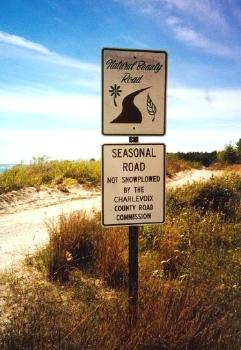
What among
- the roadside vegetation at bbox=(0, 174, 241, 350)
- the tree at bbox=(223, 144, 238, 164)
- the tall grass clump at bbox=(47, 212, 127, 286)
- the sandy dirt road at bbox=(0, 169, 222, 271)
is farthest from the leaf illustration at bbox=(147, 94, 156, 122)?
the tree at bbox=(223, 144, 238, 164)

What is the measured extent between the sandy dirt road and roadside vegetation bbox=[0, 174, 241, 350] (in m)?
0.63

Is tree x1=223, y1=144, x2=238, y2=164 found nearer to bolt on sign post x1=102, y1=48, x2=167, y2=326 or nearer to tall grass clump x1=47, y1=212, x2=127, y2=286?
tall grass clump x1=47, y1=212, x2=127, y2=286

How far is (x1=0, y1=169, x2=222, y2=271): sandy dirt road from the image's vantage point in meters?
7.28

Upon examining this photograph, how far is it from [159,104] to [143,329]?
1885mm

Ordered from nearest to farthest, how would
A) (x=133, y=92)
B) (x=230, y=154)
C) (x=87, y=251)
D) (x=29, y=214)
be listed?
(x=133, y=92)
(x=87, y=251)
(x=29, y=214)
(x=230, y=154)

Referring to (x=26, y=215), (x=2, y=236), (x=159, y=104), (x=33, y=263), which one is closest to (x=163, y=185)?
(x=159, y=104)

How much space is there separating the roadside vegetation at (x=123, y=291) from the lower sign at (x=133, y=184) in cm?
73

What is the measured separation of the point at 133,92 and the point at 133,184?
797 millimetres

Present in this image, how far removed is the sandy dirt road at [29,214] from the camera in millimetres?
7277

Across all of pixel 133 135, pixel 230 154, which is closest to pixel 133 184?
pixel 133 135

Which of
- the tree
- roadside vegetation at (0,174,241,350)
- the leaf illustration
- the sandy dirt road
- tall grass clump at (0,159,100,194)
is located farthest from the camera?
the tree

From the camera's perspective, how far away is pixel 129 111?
156 inches

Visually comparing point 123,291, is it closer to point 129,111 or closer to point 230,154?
point 129,111

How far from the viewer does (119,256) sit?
582 cm
